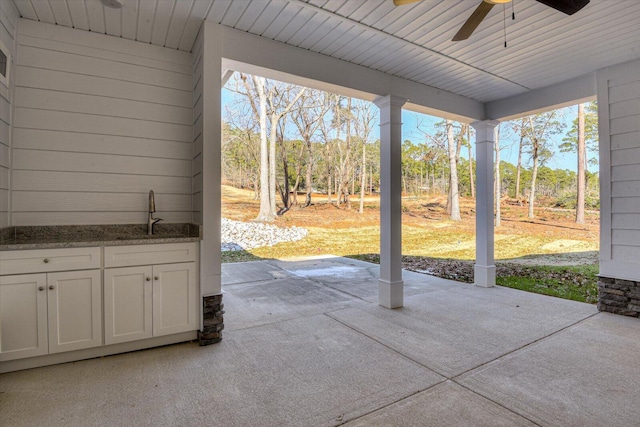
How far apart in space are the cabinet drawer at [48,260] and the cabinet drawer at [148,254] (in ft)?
0.32

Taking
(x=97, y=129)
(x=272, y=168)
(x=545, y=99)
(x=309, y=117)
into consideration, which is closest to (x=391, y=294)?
(x=545, y=99)

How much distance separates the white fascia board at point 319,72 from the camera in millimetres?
2809

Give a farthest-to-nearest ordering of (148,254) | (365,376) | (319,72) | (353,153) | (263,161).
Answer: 1. (353,153)
2. (263,161)
3. (319,72)
4. (148,254)
5. (365,376)

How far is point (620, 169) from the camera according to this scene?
137 inches

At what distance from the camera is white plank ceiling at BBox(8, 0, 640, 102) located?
243cm

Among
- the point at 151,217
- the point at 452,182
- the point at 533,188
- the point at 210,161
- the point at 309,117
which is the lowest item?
the point at 151,217

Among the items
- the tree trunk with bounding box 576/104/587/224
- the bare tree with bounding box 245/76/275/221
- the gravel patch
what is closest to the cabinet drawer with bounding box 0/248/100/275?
the gravel patch

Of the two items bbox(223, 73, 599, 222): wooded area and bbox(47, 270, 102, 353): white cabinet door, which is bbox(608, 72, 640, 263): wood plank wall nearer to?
bbox(47, 270, 102, 353): white cabinet door

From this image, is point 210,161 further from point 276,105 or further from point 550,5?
point 276,105

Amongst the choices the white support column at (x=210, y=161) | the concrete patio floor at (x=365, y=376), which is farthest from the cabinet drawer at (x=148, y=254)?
the concrete patio floor at (x=365, y=376)

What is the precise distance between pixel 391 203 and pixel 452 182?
1001 cm


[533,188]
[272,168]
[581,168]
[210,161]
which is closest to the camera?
[210,161]

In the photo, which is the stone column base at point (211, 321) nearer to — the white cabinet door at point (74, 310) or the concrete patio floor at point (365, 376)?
the concrete patio floor at point (365, 376)

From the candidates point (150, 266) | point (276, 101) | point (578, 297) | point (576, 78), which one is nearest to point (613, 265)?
point (578, 297)
